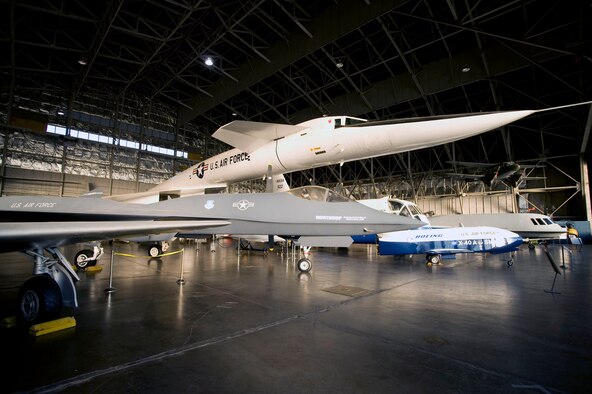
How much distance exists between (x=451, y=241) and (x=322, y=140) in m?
5.36

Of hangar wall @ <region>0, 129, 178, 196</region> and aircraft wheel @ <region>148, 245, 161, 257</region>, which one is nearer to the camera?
aircraft wheel @ <region>148, 245, 161, 257</region>

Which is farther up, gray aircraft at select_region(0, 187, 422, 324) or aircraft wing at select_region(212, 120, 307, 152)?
aircraft wing at select_region(212, 120, 307, 152)

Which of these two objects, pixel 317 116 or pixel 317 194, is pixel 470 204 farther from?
pixel 317 194

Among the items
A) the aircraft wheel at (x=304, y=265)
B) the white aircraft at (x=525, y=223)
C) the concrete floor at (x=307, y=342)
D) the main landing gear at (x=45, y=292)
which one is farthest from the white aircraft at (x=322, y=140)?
the white aircraft at (x=525, y=223)

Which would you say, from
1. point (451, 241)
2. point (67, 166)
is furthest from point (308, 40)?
point (67, 166)

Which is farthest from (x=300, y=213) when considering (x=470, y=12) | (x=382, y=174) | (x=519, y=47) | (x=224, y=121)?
(x=382, y=174)

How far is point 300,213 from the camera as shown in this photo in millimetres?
5828

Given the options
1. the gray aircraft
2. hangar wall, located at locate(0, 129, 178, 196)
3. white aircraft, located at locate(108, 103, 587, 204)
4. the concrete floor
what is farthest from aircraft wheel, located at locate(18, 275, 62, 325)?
hangar wall, located at locate(0, 129, 178, 196)

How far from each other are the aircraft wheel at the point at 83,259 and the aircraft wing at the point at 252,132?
5107mm

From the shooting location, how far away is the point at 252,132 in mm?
9773

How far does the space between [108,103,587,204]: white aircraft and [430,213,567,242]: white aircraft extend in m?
11.4

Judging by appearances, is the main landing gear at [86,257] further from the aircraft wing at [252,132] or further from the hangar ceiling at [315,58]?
the hangar ceiling at [315,58]

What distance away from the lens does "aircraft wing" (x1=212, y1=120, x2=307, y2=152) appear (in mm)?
9422

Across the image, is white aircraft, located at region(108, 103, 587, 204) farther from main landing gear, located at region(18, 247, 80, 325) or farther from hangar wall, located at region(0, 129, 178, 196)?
hangar wall, located at region(0, 129, 178, 196)
